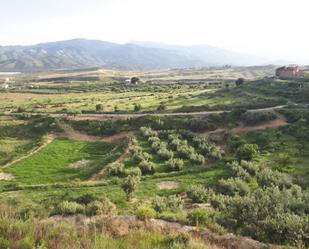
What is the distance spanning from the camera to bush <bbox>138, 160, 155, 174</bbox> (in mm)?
36781

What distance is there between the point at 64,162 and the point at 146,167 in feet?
33.7

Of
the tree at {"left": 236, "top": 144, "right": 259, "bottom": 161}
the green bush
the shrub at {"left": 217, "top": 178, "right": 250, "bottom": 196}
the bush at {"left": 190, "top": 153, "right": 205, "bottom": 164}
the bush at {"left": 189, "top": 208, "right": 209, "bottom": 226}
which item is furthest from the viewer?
the tree at {"left": 236, "top": 144, "right": 259, "bottom": 161}

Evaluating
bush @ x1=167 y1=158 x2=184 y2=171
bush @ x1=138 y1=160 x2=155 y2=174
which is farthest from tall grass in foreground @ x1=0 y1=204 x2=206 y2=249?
bush @ x1=167 y1=158 x2=184 y2=171

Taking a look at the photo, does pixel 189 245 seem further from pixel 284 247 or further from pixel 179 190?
pixel 179 190

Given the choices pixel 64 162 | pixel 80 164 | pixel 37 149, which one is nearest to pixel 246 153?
pixel 80 164

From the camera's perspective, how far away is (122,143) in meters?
47.8

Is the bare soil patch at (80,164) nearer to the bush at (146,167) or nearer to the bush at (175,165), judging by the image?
the bush at (146,167)

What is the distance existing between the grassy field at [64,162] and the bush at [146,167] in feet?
13.8

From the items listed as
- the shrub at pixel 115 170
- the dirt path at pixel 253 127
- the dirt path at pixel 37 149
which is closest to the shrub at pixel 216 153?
the dirt path at pixel 253 127

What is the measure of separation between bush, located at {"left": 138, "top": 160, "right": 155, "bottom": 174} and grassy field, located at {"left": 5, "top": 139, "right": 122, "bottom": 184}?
420 centimetres

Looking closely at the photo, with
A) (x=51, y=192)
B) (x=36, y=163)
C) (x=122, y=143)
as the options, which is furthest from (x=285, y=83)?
(x=51, y=192)

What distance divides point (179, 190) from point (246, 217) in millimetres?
15348

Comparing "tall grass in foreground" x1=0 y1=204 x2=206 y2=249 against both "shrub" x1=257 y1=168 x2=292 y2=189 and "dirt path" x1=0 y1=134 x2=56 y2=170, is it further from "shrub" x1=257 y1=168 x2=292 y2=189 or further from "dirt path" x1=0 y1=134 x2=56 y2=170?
"dirt path" x1=0 y1=134 x2=56 y2=170

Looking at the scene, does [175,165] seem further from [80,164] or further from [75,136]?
[75,136]
